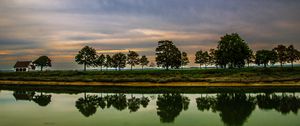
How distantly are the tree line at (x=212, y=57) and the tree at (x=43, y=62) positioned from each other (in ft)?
112

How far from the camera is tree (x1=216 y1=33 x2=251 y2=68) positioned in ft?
321

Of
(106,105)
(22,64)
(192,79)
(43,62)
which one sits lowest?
(106,105)

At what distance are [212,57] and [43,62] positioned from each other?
82.6 meters

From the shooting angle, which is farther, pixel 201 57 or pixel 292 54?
pixel 201 57

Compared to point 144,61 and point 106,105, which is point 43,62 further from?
point 106,105

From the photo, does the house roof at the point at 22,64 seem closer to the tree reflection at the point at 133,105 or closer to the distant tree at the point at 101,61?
the distant tree at the point at 101,61

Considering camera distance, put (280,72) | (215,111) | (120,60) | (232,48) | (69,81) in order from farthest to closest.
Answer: (120,60)
(232,48)
(69,81)
(280,72)
(215,111)

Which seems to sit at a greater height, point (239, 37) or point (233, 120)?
point (239, 37)

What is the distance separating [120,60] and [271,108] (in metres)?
115

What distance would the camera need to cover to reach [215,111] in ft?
107

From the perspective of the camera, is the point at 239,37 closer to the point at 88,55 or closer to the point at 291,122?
the point at 88,55

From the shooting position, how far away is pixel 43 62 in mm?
164625

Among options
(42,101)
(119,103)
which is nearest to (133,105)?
(119,103)

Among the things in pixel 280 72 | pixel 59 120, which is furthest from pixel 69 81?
pixel 59 120
